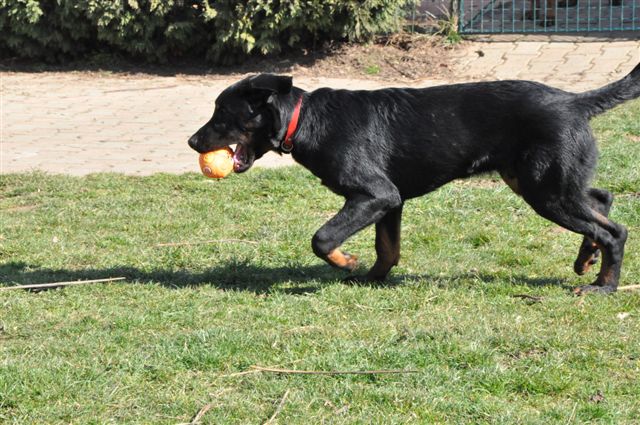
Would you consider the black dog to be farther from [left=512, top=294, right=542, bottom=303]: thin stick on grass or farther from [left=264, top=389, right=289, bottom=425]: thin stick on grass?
[left=264, top=389, right=289, bottom=425]: thin stick on grass

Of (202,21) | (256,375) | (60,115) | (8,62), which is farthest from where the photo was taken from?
(8,62)

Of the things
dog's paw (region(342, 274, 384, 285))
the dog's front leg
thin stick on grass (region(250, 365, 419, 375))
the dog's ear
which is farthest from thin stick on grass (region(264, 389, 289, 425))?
the dog's ear

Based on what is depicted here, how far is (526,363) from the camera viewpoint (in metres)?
5.17

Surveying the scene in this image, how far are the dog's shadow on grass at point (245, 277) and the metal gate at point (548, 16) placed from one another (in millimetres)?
10296

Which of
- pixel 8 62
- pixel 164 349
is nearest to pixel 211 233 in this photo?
pixel 164 349

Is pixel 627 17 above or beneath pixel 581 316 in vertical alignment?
above

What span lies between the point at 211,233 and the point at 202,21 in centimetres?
832

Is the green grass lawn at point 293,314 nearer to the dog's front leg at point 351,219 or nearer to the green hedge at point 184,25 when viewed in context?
the dog's front leg at point 351,219

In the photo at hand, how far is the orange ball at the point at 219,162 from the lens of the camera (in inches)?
265

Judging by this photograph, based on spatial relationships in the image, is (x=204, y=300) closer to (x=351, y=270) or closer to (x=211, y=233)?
(x=351, y=270)

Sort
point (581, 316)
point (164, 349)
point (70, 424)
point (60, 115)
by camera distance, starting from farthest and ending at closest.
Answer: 1. point (60, 115)
2. point (581, 316)
3. point (164, 349)
4. point (70, 424)

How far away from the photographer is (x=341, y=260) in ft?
21.7

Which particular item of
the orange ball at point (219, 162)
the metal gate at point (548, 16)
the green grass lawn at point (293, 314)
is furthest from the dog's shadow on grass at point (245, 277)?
the metal gate at point (548, 16)

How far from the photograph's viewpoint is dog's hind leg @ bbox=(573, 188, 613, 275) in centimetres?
671
